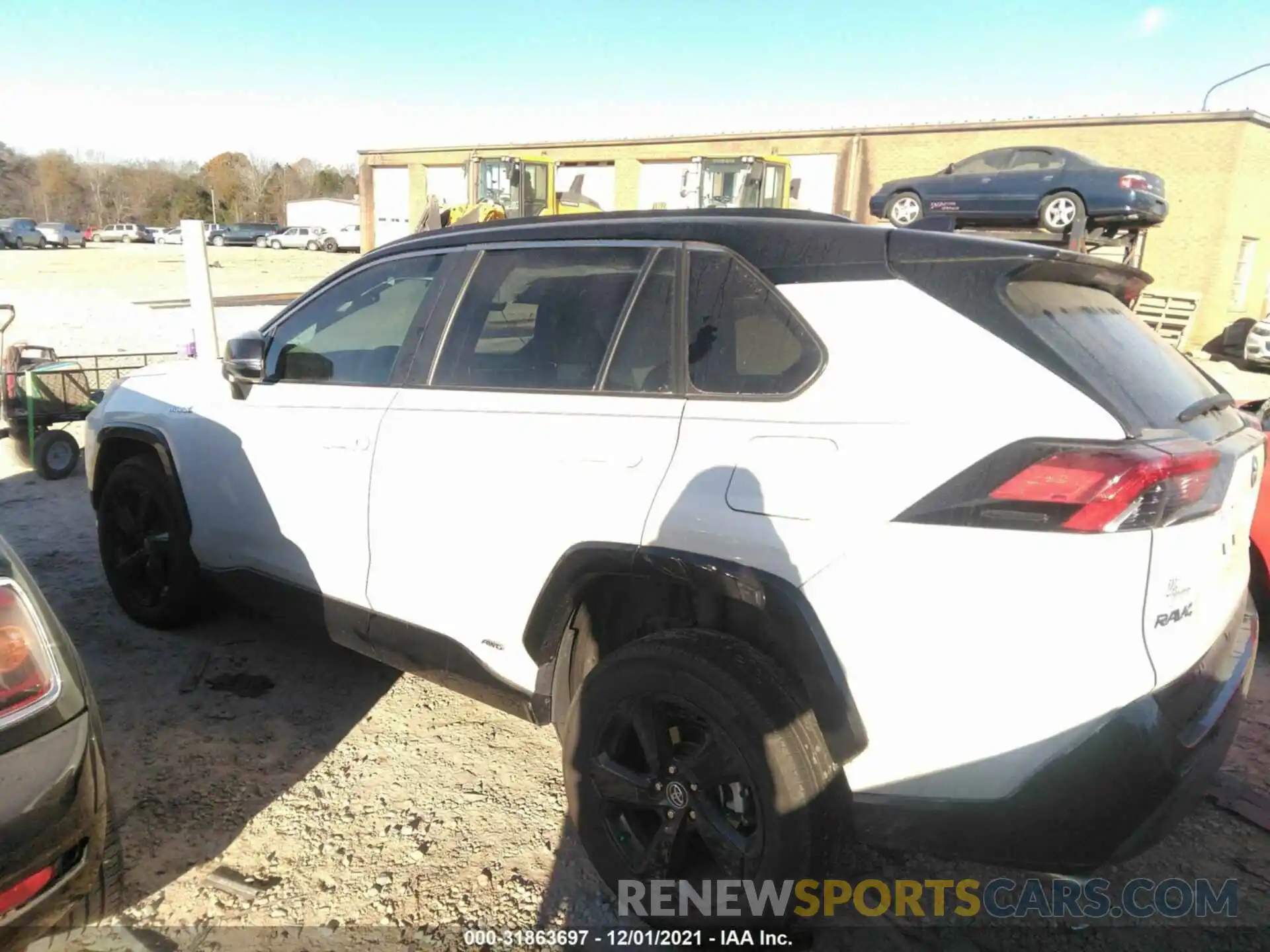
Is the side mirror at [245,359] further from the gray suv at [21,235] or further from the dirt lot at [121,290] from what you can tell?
the gray suv at [21,235]

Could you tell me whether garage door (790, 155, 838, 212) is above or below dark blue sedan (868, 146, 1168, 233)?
above

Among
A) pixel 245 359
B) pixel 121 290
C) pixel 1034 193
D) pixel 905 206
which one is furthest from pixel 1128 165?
pixel 121 290

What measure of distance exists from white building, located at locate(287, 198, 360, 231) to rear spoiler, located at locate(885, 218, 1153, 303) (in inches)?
2353

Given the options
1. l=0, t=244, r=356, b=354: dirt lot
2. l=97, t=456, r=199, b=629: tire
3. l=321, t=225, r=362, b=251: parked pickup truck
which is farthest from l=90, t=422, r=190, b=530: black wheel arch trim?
l=321, t=225, r=362, b=251: parked pickup truck

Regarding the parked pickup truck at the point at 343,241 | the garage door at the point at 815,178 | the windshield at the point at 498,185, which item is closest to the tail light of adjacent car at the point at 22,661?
the windshield at the point at 498,185

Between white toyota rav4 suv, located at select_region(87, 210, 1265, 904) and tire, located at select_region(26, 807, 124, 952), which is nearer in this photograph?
white toyota rav4 suv, located at select_region(87, 210, 1265, 904)

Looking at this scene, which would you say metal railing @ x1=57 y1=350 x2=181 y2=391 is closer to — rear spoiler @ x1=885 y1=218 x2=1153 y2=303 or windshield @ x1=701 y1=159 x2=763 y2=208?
rear spoiler @ x1=885 y1=218 x2=1153 y2=303

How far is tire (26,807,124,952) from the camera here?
194 cm

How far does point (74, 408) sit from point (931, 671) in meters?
6.86

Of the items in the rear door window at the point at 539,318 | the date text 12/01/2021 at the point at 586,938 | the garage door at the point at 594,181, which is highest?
the garage door at the point at 594,181

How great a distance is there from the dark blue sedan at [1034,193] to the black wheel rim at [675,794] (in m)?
10.5

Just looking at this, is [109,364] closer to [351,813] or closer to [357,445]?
[357,445]

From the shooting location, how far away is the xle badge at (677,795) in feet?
7.54

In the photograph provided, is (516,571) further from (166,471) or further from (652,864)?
(166,471)
